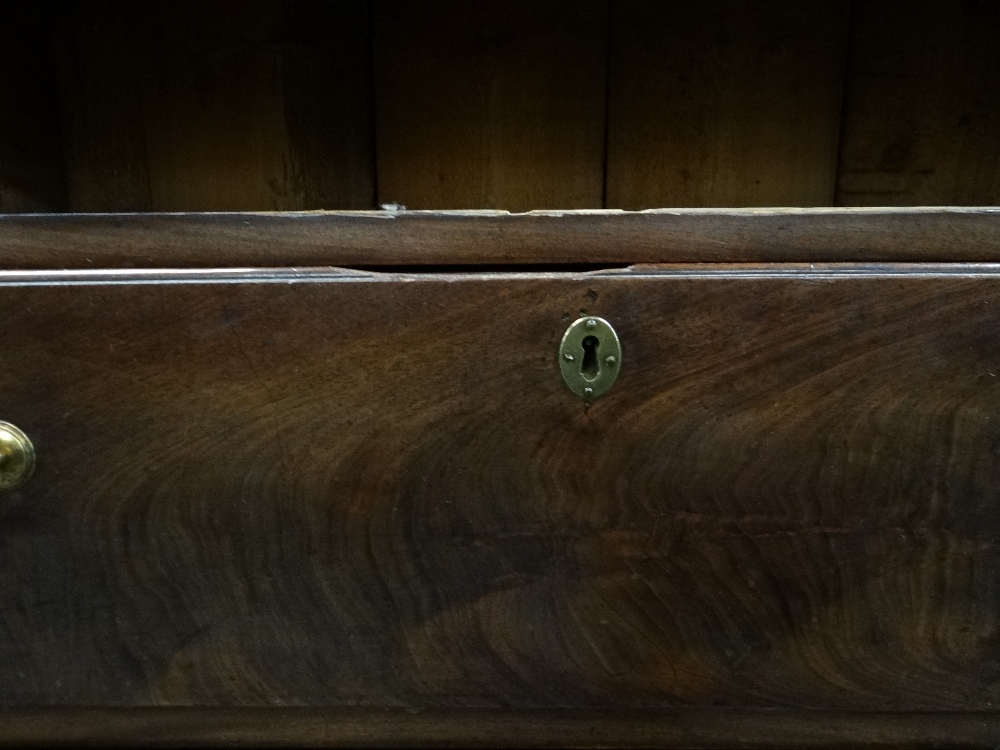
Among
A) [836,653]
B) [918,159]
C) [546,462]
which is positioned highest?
[918,159]

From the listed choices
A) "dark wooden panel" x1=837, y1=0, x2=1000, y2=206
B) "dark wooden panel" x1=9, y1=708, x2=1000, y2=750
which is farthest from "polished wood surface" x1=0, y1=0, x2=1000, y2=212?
"dark wooden panel" x1=9, y1=708, x2=1000, y2=750

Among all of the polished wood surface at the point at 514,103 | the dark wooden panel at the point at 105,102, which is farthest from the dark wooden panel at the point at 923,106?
the dark wooden panel at the point at 105,102

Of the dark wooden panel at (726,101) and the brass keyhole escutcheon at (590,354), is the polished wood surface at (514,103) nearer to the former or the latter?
the dark wooden panel at (726,101)

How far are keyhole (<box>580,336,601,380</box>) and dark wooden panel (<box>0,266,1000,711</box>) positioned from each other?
14 mm

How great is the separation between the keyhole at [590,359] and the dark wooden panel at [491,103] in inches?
13.0

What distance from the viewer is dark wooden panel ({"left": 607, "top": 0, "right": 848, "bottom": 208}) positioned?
57 cm

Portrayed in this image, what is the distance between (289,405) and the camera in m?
0.32

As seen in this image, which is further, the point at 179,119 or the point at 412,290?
the point at 179,119

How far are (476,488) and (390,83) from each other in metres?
0.42

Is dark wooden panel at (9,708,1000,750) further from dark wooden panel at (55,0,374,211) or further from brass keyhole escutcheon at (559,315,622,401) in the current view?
dark wooden panel at (55,0,374,211)

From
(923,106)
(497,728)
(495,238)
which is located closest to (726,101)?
(923,106)

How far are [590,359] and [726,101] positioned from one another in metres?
0.39

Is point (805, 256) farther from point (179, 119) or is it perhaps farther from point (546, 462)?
point (179, 119)

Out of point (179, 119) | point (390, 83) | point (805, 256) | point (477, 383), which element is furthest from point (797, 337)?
point (179, 119)
